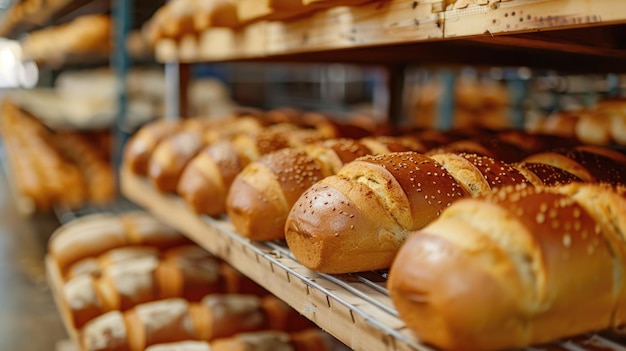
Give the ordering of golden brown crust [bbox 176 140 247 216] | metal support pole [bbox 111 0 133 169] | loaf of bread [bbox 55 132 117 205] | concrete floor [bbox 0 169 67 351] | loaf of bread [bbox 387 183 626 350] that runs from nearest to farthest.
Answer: loaf of bread [bbox 387 183 626 350]
golden brown crust [bbox 176 140 247 216]
concrete floor [bbox 0 169 67 351]
metal support pole [bbox 111 0 133 169]
loaf of bread [bbox 55 132 117 205]

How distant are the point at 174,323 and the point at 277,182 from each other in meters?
0.63

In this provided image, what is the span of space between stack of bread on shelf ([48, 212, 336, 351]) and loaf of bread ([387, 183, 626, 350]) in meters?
0.99

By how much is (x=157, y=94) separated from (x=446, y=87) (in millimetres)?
2195

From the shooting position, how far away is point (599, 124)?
78.8 inches

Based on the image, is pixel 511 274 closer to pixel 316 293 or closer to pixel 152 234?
pixel 316 293

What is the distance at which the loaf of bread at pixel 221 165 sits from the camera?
5.21ft

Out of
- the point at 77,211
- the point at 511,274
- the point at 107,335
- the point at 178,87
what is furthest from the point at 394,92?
the point at 77,211

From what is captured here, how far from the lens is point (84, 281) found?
193 centimetres

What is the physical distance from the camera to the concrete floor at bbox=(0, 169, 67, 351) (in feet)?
8.38

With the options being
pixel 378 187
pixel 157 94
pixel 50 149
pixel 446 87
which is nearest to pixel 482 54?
pixel 378 187

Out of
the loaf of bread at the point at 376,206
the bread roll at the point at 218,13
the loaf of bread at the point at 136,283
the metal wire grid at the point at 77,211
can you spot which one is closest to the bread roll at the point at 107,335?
the loaf of bread at the point at 136,283

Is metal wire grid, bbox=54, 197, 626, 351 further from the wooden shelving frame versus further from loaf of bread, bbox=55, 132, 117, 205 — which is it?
loaf of bread, bbox=55, 132, 117, 205

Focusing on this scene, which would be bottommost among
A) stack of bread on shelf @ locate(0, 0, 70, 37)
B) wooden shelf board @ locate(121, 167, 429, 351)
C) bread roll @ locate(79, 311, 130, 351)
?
bread roll @ locate(79, 311, 130, 351)

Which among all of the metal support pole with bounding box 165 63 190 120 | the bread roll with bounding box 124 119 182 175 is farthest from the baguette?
the metal support pole with bounding box 165 63 190 120
